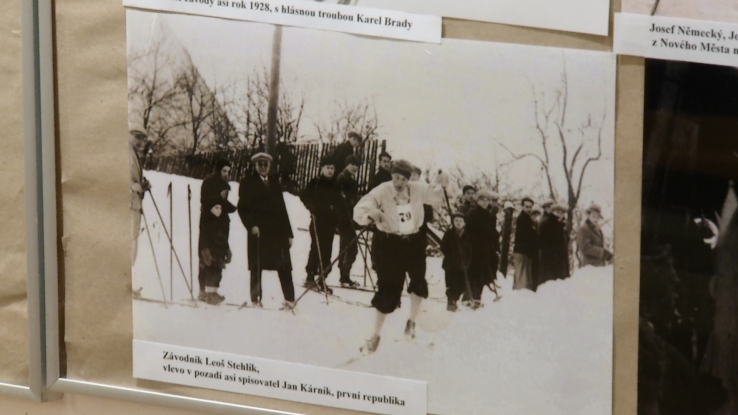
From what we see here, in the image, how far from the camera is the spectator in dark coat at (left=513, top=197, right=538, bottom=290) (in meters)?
0.56

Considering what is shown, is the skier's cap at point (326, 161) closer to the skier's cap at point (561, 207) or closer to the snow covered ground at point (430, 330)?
the snow covered ground at point (430, 330)

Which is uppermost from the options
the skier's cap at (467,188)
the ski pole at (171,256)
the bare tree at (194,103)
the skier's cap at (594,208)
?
the bare tree at (194,103)

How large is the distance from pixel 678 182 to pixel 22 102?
62cm

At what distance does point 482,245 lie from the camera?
579mm

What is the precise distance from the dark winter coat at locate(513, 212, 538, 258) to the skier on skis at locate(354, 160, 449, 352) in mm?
68

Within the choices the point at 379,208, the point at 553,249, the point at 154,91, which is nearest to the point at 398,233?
the point at 379,208

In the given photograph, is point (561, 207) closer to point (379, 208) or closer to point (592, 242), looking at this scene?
point (592, 242)

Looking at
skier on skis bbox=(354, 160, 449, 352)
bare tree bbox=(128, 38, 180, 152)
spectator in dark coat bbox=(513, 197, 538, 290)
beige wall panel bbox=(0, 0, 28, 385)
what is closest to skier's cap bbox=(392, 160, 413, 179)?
skier on skis bbox=(354, 160, 449, 352)

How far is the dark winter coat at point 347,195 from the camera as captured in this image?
598mm

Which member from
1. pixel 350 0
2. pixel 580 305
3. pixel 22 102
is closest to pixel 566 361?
pixel 580 305
